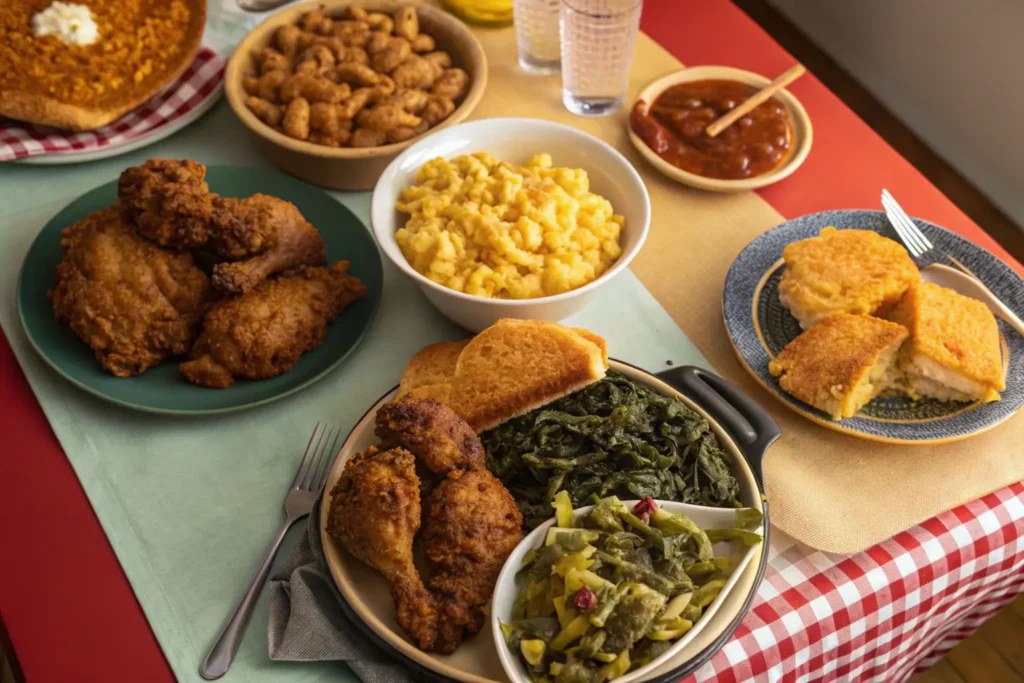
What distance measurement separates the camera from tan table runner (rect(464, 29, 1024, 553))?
72.0 inches

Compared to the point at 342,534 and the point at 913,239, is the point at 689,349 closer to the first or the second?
the point at 913,239

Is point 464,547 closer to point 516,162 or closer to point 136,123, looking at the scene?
point 516,162

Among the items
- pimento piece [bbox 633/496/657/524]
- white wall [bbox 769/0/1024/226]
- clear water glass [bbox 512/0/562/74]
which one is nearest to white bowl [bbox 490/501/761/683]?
pimento piece [bbox 633/496/657/524]

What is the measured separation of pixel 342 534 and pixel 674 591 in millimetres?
595

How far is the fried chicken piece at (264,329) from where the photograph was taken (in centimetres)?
195

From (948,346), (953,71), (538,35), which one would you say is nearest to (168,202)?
(538,35)

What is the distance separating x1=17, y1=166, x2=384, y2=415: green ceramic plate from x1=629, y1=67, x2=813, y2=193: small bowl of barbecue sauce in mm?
948

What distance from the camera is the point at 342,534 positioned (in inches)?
61.1

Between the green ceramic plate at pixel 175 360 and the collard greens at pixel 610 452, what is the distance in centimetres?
50

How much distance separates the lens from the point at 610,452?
174cm

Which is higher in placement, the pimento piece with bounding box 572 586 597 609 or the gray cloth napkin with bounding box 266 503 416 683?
the pimento piece with bounding box 572 586 597 609

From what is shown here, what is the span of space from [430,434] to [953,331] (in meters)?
1.24

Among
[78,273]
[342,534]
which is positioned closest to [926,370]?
[342,534]

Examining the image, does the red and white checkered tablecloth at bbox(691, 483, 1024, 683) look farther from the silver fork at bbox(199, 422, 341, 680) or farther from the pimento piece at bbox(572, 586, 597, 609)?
the silver fork at bbox(199, 422, 341, 680)
